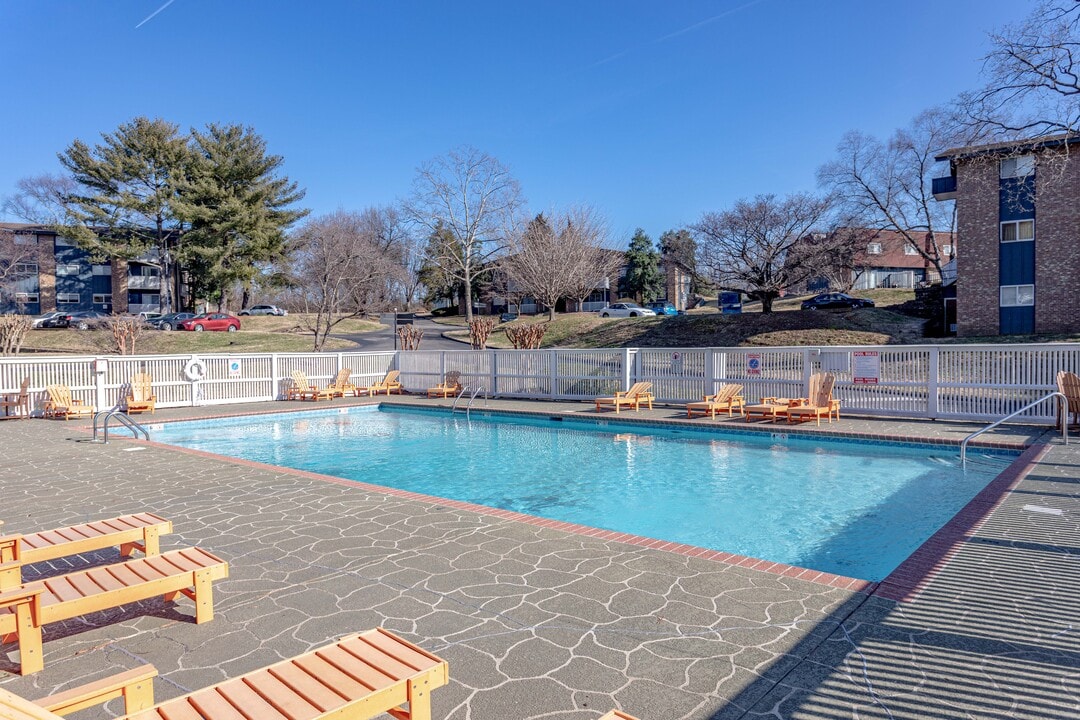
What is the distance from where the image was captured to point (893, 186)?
4272 cm

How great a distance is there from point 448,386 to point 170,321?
88.0ft

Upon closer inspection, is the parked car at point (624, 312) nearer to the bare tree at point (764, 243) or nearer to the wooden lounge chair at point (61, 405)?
the bare tree at point (764, 243)

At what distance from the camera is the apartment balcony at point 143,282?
58.9m

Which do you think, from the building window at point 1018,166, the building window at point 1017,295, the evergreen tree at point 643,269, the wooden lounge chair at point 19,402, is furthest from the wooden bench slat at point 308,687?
the evergreen tree at point 643,269

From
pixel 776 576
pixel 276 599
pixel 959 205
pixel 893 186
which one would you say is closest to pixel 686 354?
pixel 776 576

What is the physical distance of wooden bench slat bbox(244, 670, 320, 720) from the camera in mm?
2414

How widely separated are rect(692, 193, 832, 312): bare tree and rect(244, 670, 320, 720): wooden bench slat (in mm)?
34204

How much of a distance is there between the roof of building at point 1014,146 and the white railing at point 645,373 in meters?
12.7

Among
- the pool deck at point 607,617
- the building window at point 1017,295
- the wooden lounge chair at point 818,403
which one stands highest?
the building window at point 1017,295

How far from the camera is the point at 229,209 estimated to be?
43031 mm

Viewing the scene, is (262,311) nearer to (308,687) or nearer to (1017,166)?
(1017,166)

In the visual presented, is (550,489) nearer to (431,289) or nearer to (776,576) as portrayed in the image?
(776,576)

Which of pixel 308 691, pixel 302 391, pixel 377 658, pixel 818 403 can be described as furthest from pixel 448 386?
pixel 308 691

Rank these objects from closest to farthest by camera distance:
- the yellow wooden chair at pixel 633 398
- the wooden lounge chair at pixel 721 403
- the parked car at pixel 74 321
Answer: the wooden lounge chair at pixel 721 403
the yellow wooden chair at pixel 633 398
the parked car at pixel 74 321
